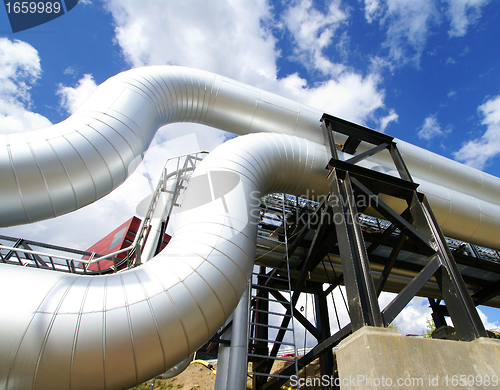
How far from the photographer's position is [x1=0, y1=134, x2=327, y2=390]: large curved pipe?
205cm

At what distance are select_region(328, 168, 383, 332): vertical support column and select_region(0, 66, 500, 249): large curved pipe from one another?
2.38m

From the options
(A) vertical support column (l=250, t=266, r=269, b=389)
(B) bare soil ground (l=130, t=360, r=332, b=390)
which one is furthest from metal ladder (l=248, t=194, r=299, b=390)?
(B) bare soil ground (l=130, t=360, r=332, b=390)

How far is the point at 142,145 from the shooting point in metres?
3.99

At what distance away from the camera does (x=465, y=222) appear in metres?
5.78

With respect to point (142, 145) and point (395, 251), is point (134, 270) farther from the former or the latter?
point (395, 251)

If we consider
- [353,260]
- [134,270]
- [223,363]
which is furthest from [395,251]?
[134,270]

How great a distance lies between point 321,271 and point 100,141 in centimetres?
579

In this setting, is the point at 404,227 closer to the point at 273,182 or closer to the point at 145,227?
the point at 273,182

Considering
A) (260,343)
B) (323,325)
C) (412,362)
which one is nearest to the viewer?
(412,362)

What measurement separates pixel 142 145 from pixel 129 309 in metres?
2.42

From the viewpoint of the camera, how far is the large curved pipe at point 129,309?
6.72ft

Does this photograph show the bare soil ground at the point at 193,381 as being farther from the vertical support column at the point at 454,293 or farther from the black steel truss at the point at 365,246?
the vertical support column at the point at 454,293

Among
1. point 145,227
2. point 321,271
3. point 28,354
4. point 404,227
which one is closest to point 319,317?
point 321,271

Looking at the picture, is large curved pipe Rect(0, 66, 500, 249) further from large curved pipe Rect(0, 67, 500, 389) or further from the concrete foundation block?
the concrete foundation block
